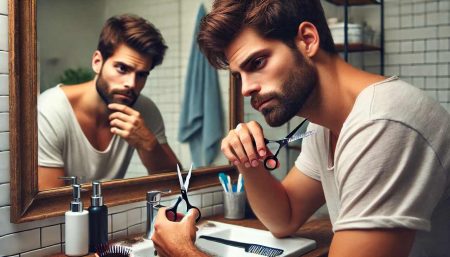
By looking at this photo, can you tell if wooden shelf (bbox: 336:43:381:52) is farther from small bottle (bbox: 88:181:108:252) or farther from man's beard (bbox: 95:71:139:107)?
small bottle (bbox: 88:181:108:252)

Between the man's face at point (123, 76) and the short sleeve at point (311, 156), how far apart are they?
0.57m

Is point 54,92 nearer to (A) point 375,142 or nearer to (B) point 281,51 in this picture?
(B) point 281,51

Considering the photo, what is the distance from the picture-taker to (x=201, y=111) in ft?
5.66


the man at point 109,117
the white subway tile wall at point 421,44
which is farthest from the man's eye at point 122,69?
the white subway tile wall at point 421,44

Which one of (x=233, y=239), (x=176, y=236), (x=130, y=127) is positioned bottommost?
(x=233, y=239)

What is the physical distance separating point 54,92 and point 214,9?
0.49 metres

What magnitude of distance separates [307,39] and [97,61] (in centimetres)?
60

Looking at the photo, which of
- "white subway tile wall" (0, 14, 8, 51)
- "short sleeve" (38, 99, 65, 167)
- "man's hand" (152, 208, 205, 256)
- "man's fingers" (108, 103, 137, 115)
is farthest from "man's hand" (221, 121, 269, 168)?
"white subway tile wall" (0, 14, 8, 51)

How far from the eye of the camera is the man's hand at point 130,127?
140 centimetres

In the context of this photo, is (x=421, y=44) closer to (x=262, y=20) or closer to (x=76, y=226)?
(x=262, y=20)

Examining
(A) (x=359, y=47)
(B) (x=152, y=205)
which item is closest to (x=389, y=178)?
(B) (x=152, y=205)

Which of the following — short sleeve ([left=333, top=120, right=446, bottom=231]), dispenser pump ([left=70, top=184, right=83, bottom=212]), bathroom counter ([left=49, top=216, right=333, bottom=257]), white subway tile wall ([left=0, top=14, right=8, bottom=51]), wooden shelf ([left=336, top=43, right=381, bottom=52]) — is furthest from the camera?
wooden shelf ([left=336, top=43, right=381, bottom=52])

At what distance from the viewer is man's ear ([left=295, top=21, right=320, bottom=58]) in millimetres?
1199

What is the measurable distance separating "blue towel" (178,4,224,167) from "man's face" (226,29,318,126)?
1.56 ft
